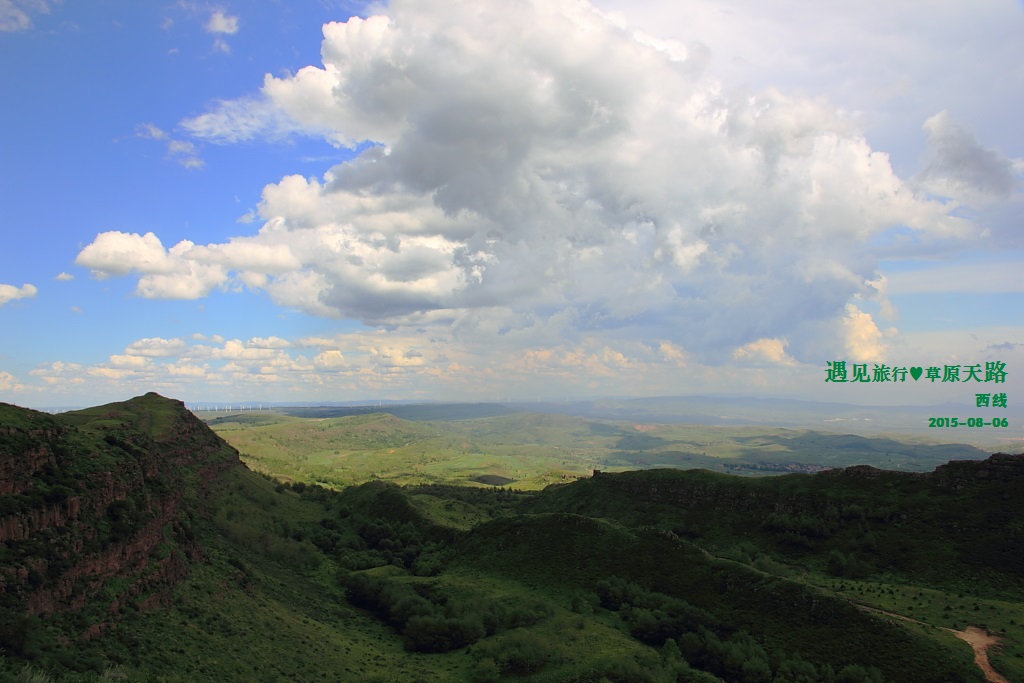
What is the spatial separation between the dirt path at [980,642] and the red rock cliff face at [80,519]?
83600 mm

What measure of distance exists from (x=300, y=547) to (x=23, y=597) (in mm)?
70968

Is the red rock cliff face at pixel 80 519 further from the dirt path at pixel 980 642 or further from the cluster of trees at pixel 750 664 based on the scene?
the dirt path at pixel 980 642

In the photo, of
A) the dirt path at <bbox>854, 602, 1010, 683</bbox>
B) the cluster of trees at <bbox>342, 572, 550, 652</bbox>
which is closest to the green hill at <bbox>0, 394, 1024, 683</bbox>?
the cluster of trees at <bbox>342, 572, 550, 652</bbox>

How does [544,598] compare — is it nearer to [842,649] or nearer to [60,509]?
[842,649]

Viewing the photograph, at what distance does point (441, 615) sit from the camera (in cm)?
7819

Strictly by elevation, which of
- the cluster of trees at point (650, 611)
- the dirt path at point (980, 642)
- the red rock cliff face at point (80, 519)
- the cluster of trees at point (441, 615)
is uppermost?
the red rock cliff face at point (80, 519)

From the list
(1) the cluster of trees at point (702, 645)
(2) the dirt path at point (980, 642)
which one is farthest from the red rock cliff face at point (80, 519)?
(2) the dirt path at point (980, 642)

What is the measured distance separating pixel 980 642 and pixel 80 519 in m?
94.9

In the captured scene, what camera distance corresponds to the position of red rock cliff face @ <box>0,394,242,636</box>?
43812 mm

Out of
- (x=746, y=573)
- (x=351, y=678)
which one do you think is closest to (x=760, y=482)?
(x=746, y=573)

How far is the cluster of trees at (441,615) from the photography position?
7506 cm

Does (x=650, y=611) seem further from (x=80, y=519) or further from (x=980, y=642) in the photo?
(x=80, y=519)

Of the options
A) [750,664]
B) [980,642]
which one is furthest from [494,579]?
[980,642]

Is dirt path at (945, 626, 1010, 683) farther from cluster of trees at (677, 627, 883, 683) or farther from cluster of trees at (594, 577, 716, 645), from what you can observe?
cluster of trees at (594, 577, 716, 645)
